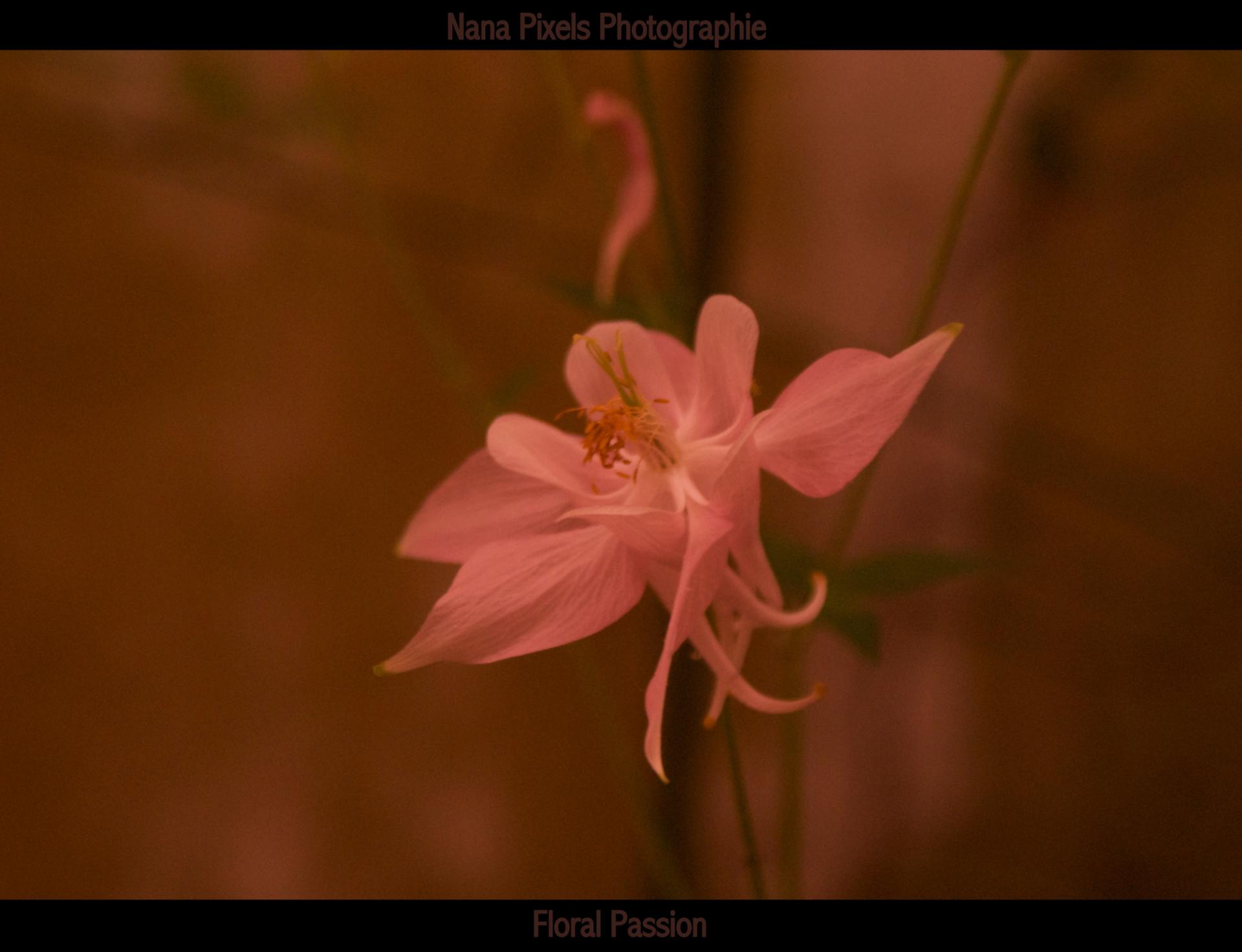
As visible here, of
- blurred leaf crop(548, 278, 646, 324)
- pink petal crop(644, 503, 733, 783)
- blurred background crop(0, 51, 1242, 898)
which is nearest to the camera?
pink petal crop(644, 503, 733, 783)

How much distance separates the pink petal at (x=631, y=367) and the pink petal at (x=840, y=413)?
0.11 ft

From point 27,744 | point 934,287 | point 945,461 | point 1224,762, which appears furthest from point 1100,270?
point 27,744

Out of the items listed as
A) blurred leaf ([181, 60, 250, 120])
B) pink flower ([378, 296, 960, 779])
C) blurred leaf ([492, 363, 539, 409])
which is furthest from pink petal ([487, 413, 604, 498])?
blurred leaf ([181, 60, 250, 120])

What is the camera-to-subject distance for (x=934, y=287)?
22 centimetres

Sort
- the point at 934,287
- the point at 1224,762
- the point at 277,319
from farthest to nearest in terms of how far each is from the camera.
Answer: the point at 277,319
the point at 1224,762
the point at 934,287

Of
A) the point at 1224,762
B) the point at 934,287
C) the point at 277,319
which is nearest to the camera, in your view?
the point at 934,287

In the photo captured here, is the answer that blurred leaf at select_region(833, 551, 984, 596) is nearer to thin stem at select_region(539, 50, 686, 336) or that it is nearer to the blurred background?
thin stem at select_region(539, 50, 686, 336)

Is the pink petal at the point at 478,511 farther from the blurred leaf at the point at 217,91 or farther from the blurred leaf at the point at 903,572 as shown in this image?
the blurred leaf at the point at 217,91

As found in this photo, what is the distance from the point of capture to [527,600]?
160 millimetres

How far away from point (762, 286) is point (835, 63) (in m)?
0.17

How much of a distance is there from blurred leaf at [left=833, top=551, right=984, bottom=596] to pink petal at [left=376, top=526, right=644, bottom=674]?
108 millimetres

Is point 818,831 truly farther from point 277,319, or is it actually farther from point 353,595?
point 277,319

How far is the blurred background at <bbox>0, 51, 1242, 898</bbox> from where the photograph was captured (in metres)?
0.57

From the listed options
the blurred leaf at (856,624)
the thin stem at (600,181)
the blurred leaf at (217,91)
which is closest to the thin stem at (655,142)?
the thin stem at (600,181)
